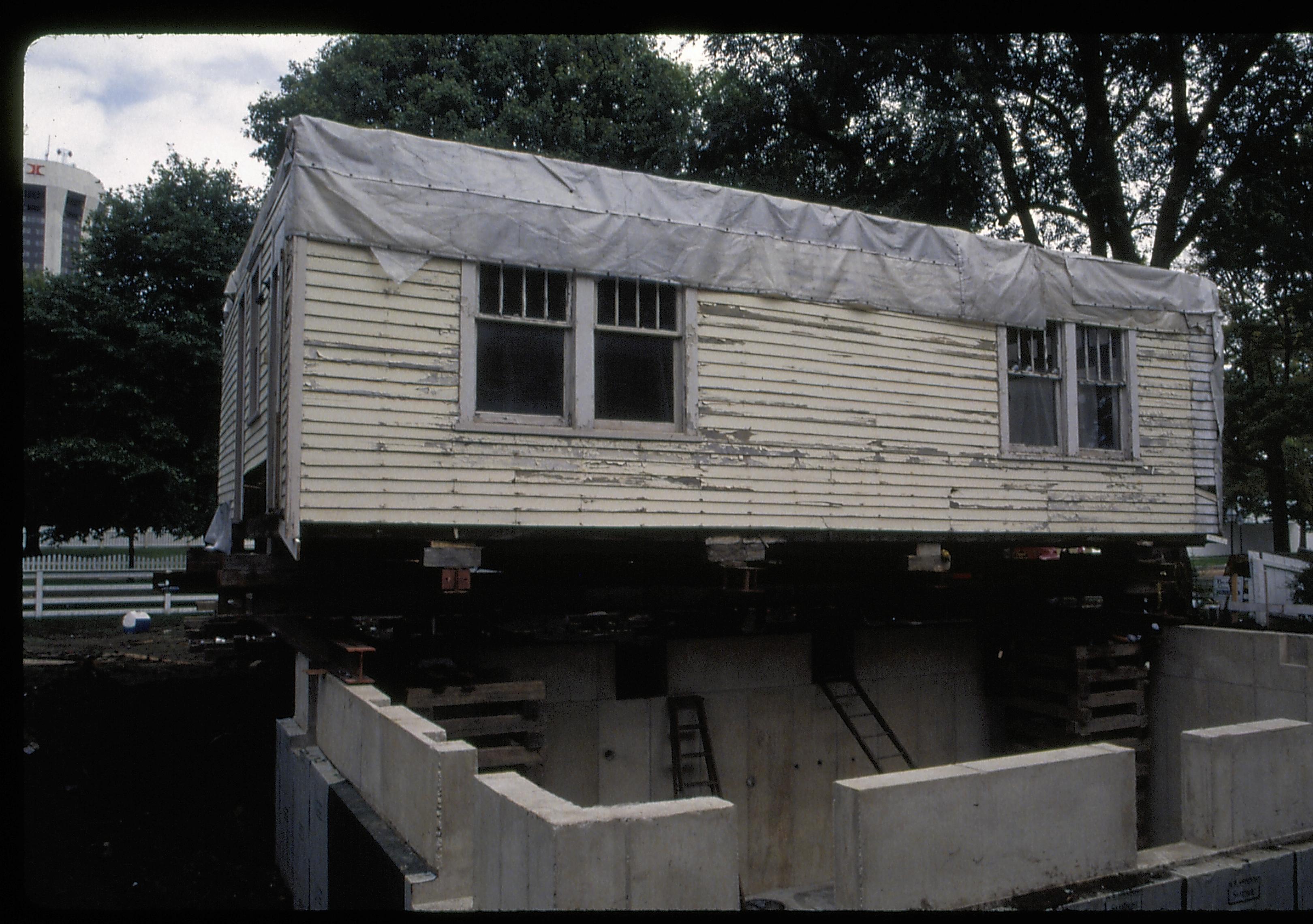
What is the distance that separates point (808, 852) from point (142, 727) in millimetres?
8607

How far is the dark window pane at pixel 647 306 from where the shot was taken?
8.55 m

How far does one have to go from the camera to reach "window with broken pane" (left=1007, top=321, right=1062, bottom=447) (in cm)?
1030

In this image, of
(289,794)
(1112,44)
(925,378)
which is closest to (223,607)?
(289,794)

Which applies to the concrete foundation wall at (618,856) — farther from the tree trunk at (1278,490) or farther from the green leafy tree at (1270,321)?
the tree trunk at (1278,490)

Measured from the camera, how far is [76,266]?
23.1m

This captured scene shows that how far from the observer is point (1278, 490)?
32219mm

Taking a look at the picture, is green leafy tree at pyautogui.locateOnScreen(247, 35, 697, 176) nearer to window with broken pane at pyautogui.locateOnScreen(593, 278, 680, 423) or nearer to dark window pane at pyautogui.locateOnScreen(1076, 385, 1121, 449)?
dark window pane at pyautogui.locateOnScreen(1076, 385, 1121, 449)

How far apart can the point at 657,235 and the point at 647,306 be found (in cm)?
62

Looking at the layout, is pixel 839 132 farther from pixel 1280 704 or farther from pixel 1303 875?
pixel 1303 875

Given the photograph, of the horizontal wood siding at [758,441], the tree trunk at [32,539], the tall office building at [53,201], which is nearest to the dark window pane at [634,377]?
the horizontal wood siding at [758,441]

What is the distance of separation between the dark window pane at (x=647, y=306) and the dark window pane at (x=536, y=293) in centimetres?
84

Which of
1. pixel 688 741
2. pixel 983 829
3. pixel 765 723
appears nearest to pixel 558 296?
pixel 688 741

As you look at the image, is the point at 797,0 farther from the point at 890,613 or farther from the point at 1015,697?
the point at 1015,697

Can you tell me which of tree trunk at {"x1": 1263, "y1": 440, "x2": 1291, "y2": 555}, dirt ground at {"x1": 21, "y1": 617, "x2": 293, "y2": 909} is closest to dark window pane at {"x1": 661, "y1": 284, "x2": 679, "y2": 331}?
dirt ground at {"x1": 21, "y1": 617, "x2": 293, "y2": 909}
